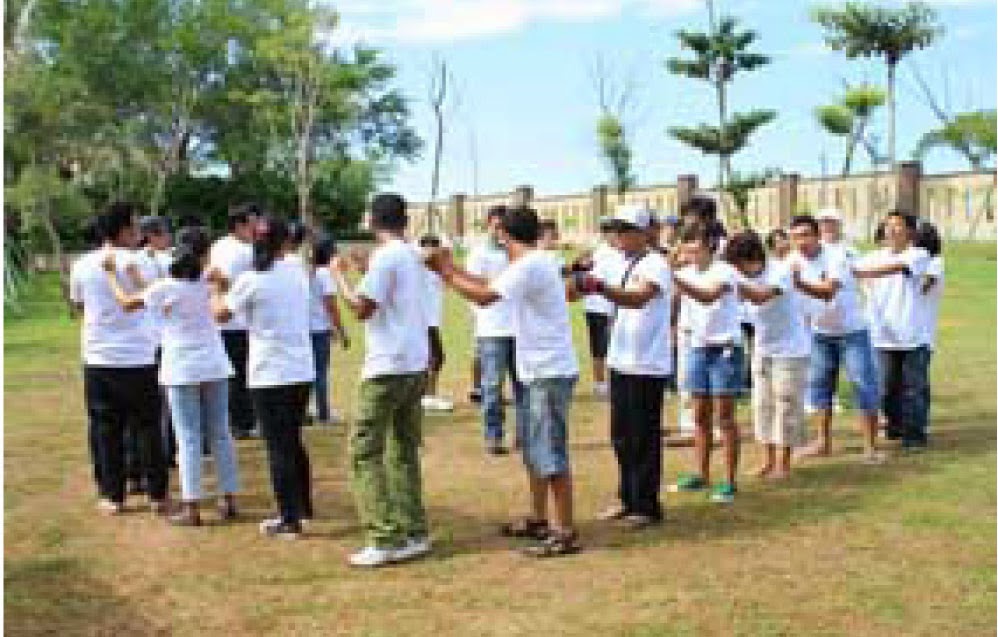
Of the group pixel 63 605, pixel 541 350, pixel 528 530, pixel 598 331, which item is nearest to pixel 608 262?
pixel 598 331

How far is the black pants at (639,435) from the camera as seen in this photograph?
6641 millimetres

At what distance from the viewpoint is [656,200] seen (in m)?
41.8

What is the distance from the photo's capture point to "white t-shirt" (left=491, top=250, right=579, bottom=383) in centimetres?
603

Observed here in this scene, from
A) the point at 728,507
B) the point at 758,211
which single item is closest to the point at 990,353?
the point at 728,507

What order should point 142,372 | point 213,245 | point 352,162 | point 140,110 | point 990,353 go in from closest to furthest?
point 142,372, point 213,245, point 990,353, point 140,110, point 352,162

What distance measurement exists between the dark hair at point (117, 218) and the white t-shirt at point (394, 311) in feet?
5.43

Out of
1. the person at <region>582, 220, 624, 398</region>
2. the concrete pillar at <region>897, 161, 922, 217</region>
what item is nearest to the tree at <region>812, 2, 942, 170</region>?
the concrete pillar at <region>897, 161, 922, 217</region>

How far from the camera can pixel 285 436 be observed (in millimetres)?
6543

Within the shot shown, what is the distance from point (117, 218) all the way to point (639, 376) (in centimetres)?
283

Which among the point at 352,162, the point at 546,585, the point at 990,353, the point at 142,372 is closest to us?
the point at 546,585

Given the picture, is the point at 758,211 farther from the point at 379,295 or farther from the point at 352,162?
the point at 379,295

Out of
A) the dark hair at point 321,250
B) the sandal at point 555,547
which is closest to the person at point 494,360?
the dark hair at point 321,250

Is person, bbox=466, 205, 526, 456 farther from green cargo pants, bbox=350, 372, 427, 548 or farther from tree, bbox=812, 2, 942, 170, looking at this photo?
tree, bbox=812, 2, 942, 170

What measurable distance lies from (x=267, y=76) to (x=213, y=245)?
140ft
